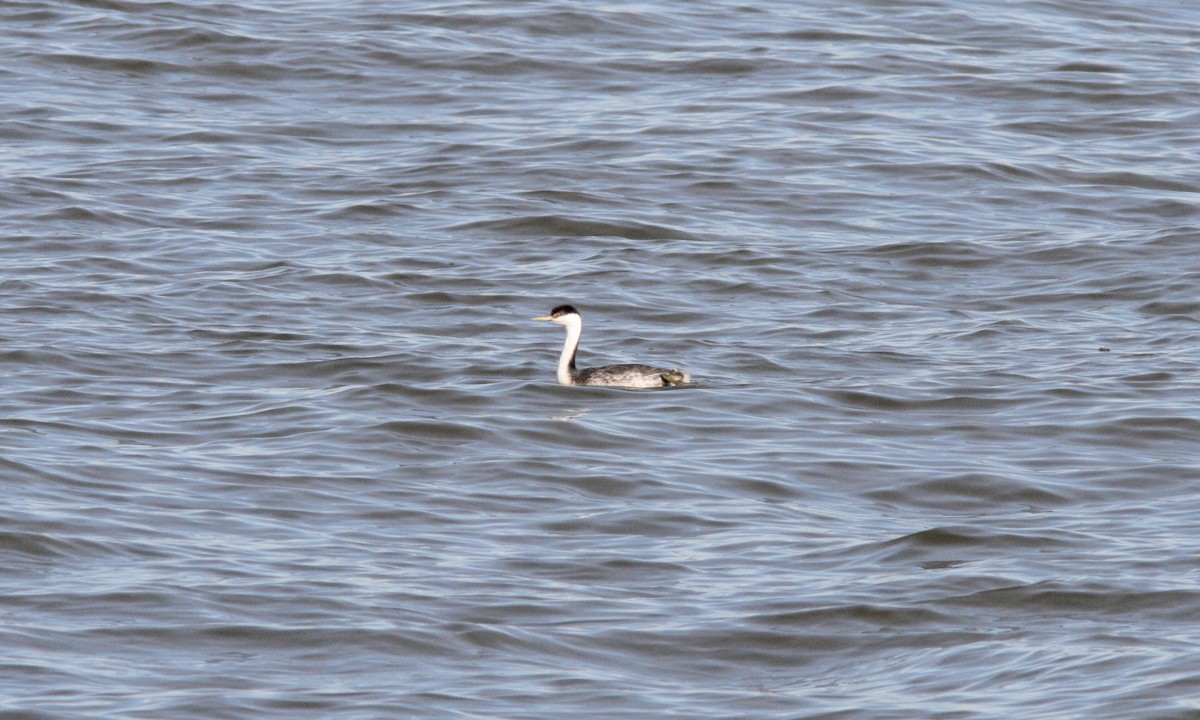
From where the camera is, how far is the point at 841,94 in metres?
20.7

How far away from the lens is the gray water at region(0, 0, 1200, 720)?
802cm

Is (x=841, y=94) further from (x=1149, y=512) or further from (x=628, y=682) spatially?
(x=628, y=682)

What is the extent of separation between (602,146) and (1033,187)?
3995 millimetres

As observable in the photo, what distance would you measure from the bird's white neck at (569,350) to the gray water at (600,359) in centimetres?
12

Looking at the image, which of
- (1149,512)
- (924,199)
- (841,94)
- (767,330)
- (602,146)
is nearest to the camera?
(1149,512)

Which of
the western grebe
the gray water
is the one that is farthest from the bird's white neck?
the gray water

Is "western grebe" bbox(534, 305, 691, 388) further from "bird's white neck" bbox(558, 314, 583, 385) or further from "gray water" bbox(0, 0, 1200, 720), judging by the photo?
"gray water" bbox(0, 0, 1200, 720)

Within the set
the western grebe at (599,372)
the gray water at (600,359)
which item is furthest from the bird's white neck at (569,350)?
the gray water at (600,359)

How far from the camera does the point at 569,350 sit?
1319 centimetres

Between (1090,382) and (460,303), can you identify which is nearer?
(1090,382)

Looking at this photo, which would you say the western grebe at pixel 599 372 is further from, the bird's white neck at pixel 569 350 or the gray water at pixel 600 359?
the gray water at pixel 600 359

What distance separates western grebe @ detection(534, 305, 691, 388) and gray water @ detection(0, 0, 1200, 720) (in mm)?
127

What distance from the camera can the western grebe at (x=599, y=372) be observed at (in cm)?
1280

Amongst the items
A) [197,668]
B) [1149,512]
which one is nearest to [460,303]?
[1149,512]
